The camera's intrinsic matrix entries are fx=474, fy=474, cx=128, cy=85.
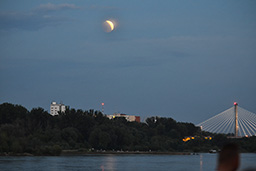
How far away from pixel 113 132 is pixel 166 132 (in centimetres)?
4861

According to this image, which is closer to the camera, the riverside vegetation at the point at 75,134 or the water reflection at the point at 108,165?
the water reflection at the point at 108,165

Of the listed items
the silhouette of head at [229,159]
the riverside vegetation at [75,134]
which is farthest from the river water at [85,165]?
the silhouette of head at [229,159]


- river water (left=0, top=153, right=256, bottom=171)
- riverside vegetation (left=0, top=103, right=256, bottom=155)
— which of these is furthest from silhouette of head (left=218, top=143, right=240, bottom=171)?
riverside vegetation (left=0, top=103, right=256, bottom=155)

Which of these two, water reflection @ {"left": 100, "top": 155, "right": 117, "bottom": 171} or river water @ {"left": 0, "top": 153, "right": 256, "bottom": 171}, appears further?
water reflection @ {"left": 100, "top": 155, "right": 117, "bottom": 171}

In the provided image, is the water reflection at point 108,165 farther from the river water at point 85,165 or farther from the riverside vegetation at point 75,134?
the riverside vegetation at point 75,134

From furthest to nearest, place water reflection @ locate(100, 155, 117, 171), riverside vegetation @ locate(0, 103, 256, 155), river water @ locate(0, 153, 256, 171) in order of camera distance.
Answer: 1. riverside vegetation @ locate(0, 103, 256, 155)
2. water reflection @ locate(100, 155, 117, 171)
3. river water @ locate(0, 153, 256, 171)

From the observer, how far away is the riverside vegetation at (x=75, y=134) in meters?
104

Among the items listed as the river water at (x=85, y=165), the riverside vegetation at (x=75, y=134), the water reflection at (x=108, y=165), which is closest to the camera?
the river water at (x=85, y=165)

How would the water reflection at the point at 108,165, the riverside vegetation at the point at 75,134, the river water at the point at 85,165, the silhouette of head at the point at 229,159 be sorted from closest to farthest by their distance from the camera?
the silhouette of head at the point at 229,159 < the river water at the point at 85,165 < the water reflection at the point at 108,165 < the riverside vegetation at the point at 75,134

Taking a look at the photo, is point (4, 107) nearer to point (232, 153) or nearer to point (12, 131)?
point (12, 131)

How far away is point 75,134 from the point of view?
413 feet

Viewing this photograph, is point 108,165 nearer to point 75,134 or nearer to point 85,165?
point 85,165

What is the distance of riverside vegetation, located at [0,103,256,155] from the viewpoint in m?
104

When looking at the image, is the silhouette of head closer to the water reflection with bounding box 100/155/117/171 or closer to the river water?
the river water
